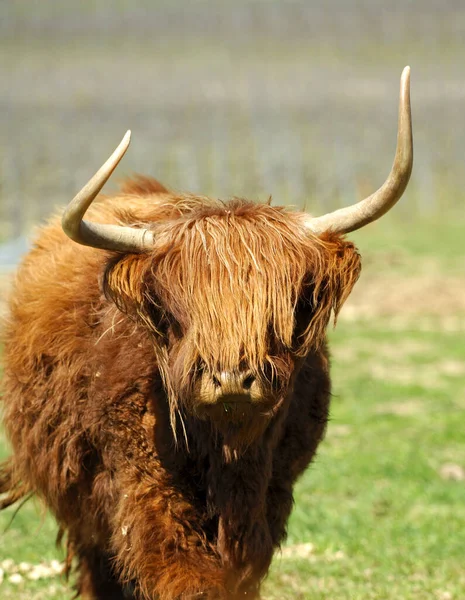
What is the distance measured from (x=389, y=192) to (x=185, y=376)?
3.23 ft

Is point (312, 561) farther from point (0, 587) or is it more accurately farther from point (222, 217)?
point (222, 217)

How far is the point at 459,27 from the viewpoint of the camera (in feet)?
173

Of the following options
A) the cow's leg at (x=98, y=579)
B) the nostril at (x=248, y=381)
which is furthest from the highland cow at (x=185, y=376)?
the cow's leg at (x=98, y=579)

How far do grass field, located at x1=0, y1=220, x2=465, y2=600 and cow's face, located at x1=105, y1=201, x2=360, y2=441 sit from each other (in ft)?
5.19

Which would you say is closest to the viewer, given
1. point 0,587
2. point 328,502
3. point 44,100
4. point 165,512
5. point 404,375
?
point 165,512

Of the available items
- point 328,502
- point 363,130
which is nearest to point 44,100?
point 363,130

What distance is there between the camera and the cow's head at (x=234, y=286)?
357cm

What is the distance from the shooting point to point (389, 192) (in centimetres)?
371

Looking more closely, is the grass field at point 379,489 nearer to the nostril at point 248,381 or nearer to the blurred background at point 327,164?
the blurred background at point 327,164

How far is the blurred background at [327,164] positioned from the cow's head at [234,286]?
2.07 meters

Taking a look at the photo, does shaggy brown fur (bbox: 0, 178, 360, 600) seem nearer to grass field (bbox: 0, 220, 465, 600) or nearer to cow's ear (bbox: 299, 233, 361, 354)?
cow's ear (bbox: 299, 233, 361, 354)

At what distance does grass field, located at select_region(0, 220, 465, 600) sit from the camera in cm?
565

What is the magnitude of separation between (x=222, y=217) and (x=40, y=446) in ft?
4.98

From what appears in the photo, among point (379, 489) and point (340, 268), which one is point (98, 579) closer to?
point (340, 268)
